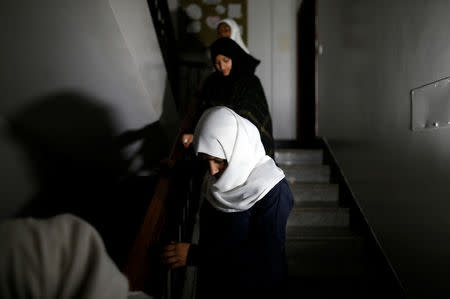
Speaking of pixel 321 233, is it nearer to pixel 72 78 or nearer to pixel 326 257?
pixel 326 257

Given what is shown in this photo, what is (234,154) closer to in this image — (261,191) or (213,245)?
(261,191)

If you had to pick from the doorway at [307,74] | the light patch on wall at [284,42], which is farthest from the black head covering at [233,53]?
the light patch on wall at [284,42]

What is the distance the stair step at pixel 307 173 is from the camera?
3.01m

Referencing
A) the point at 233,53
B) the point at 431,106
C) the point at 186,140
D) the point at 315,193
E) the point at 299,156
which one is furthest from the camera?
the point at 299,156

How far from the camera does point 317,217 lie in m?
2.49

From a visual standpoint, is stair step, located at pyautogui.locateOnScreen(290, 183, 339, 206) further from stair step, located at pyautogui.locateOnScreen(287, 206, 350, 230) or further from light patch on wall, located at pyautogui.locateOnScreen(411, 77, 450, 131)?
light patch on wall, located at pyautogui.locateOnScreen(411, 77, 450, 131)

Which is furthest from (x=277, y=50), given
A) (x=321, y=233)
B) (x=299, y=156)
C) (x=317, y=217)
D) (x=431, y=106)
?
(x=431, y=106)

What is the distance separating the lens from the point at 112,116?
8.16 feet

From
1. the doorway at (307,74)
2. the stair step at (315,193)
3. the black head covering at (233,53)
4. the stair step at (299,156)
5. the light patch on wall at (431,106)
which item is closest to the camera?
the light patch on wall at (431,106)

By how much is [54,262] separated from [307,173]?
9.38 feet

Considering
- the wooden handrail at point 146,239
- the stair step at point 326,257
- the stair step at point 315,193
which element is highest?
the wooden handrail at point 146,239

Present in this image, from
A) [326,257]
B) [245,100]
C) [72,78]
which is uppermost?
[72,78]

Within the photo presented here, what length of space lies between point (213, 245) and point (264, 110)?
145 centimetres

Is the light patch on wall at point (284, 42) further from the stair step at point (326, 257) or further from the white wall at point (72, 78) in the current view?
the stair step at point (326, 257)
